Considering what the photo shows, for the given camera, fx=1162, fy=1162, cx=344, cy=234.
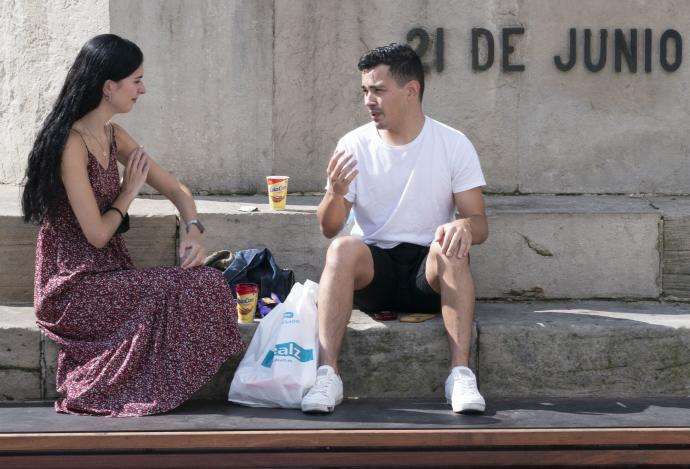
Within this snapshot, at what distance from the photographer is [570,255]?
17.5 ft

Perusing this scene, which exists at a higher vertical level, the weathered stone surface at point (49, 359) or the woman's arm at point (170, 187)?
the woman's arm at point (170, 187)

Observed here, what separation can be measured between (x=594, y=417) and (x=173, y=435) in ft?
5.16

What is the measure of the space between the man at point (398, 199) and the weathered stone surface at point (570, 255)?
0.47 m

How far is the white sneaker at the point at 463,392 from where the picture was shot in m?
4.38

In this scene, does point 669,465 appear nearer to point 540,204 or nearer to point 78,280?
point 540,204

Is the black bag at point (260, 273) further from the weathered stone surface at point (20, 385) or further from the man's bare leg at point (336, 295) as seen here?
the weathered stone surface at point (20, 385)

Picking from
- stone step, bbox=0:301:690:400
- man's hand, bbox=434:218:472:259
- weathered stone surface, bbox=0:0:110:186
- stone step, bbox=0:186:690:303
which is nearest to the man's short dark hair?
man's hand, bbox=434:218:472:259

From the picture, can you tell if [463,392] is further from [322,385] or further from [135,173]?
[135,173]

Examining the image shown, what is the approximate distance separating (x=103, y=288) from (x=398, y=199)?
1.29m

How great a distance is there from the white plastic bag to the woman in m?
0.11

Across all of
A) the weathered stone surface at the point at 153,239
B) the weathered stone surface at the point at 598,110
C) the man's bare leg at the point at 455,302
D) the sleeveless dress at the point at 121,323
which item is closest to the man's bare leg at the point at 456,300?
the man's bare leg at the point at 455,302

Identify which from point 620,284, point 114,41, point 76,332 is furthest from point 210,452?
point 620,284

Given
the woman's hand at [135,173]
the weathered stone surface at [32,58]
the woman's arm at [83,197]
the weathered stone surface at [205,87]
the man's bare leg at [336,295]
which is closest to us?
the woman's arm at [83,197]

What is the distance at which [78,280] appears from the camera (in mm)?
4539
